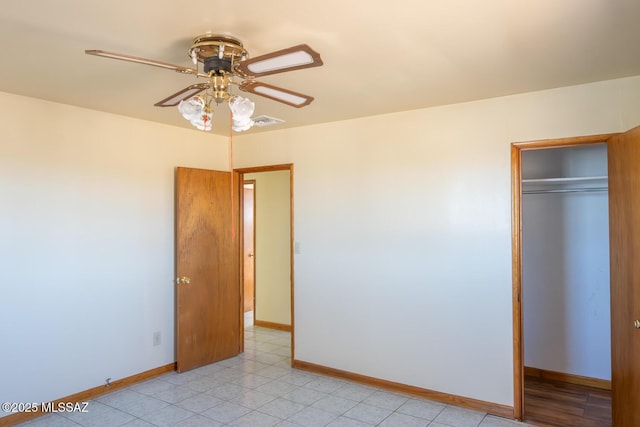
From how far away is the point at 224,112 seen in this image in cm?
369

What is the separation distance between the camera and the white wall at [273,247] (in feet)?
19.4

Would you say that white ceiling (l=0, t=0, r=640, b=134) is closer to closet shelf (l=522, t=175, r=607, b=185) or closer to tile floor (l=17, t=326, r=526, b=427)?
closet shelf (l=522, t=175, r=607, b=185)

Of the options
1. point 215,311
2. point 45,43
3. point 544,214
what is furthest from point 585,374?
point 45,43

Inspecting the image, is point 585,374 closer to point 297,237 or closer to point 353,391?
point 353,391

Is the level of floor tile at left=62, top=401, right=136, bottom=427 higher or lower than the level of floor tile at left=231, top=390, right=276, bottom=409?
higher

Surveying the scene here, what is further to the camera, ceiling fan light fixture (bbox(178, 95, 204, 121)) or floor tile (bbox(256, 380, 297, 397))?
floor tile (bbox(256, 380, 297, 397))

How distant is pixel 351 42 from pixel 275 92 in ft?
1.60

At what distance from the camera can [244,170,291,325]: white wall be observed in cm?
591

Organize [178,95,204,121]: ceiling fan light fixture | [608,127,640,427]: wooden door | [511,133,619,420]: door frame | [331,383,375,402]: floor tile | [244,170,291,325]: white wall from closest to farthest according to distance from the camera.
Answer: [178,95,204,121]: ceiling fan light fixture
[608,127,640,427]: wooden door
[511,133,619,420]: door frame
[331,383,375,402]: floor tile
[244,170,291,325]: white wall

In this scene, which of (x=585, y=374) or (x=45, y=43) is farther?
(x=585, y=374)

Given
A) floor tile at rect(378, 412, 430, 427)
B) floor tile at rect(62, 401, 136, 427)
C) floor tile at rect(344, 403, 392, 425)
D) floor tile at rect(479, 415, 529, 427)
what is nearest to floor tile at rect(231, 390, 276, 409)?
floor tile at rect(344, 403, 392, 425)

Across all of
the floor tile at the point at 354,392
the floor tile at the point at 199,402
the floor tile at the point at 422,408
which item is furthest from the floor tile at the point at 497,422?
the floor tile at the point at 199,402

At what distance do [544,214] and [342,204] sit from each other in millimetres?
1918

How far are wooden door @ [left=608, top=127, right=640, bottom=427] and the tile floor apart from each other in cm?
79
